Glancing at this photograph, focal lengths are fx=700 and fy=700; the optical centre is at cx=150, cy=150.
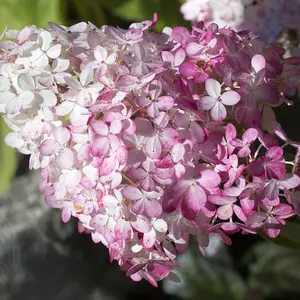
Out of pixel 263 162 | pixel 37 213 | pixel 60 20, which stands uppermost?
pixel 263 162

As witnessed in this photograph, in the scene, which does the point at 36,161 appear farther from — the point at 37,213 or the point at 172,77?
the point at 37,213

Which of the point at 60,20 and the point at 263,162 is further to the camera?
the point at 60,20

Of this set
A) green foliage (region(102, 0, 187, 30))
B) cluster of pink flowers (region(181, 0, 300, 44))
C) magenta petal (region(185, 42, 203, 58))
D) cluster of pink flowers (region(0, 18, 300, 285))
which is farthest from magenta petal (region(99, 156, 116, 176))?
green foliage (region(102, 0, 187, 30))

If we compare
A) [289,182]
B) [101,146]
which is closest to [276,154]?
[289,182]

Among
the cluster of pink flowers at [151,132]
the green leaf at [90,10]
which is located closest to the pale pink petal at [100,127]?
the cluster of pink flowers at [151,132]

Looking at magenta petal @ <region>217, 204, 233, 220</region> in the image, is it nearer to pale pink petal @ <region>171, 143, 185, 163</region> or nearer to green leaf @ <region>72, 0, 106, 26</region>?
pale pink petal @ <region>171, 143, 185, 163</region>

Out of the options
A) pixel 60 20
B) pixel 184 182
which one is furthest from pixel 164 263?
pixel 60 20
